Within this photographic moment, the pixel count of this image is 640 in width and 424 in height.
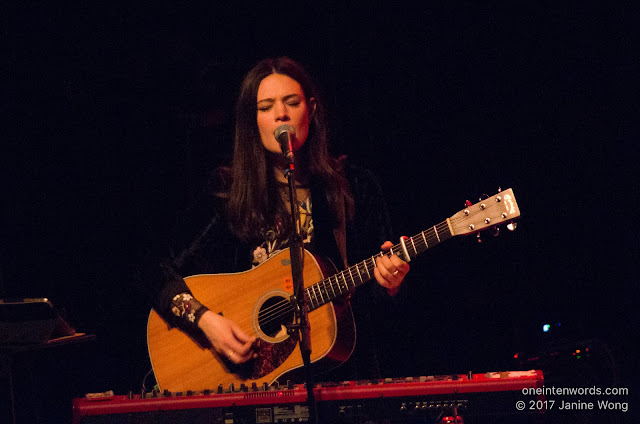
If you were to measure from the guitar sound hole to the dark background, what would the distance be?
3.88 feet

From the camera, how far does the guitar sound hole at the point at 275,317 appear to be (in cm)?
300

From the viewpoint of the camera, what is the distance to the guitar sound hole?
3.00 metres

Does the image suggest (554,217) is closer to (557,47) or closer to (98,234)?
(557,47)

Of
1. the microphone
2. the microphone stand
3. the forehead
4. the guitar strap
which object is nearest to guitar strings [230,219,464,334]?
the guitar strap

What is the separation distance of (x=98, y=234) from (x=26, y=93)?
111 centimetres

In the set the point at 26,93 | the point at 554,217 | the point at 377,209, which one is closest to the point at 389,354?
the point at 377,209

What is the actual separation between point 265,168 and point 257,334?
96 cm

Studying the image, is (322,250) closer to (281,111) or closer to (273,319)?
(273,319)

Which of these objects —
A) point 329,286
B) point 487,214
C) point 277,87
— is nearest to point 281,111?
point 277,87

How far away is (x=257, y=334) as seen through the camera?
3020 mm

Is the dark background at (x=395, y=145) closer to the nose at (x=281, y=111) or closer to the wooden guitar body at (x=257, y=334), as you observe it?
the nose at (x=281, y=111)

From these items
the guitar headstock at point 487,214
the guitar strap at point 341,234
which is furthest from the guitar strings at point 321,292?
the guitar strap at point 341,234

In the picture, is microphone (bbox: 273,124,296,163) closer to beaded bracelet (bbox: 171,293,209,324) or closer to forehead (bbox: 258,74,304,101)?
forehead (bbox: 258,74,304,101)

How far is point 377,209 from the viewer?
343 centimetres
